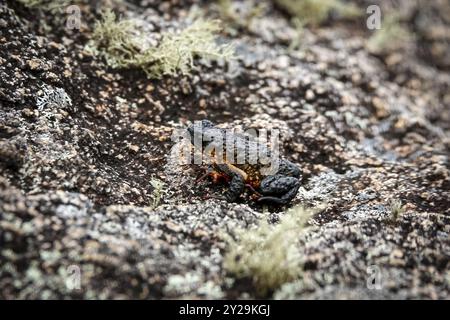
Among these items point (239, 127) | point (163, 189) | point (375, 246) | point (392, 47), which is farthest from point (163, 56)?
point (392, 47)

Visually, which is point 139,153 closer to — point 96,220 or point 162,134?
point 162,134

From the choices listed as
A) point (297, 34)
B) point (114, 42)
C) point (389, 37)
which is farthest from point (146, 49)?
point (389, 37)

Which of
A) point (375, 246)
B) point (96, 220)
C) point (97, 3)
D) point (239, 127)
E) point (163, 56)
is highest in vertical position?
point (97, 3)

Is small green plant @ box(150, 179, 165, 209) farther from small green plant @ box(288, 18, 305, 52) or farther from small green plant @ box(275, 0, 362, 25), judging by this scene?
small green plant @ box(275, 0, 362, 25)

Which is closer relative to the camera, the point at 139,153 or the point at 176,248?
the point at 176,248

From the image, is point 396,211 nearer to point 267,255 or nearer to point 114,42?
point 267,255
